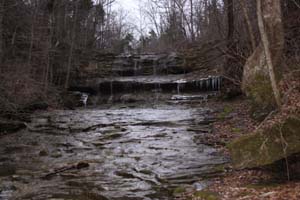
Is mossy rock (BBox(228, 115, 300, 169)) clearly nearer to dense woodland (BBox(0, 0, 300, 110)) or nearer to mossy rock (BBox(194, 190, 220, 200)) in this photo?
mossy rock (BBox(194, 190, 220, 200))

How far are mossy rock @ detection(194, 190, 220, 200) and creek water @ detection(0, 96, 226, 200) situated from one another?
54 cm

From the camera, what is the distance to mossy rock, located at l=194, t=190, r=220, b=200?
675 centimetres

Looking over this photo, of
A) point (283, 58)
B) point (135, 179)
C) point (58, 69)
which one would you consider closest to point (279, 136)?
point (135, 179)

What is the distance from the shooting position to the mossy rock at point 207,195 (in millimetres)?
6751

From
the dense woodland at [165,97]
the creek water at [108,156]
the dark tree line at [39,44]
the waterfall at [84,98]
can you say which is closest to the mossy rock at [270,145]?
the dense woodland at [165,97]

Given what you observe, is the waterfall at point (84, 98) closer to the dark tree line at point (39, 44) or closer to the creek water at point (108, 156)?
the dark tree line at point (39, 44)

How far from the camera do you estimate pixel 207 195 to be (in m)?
6.92

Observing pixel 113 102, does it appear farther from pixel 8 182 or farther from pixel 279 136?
pixel 279 136

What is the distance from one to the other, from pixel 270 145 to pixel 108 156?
16.7ft

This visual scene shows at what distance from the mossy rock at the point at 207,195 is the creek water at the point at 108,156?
543mm

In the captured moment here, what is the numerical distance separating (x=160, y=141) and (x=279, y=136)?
19.5 feet

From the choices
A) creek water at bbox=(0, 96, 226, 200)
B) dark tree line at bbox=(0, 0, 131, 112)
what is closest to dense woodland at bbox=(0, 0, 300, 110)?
dark tree line at bbox=(0, 0, 131, 112)

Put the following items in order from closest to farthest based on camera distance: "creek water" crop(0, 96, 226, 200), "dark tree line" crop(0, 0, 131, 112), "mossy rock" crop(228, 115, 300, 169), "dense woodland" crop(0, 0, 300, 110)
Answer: "mossy rock" crop(228, 115, 300, 169)
"creek water" crop(0, 96, 226, 200)
"dense woodland" crop(0, 0, 300, 110)
"dark tree line" crop(0, 0, 131, 112)

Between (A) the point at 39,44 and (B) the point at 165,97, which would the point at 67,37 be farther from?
(B) the point at 165,97
